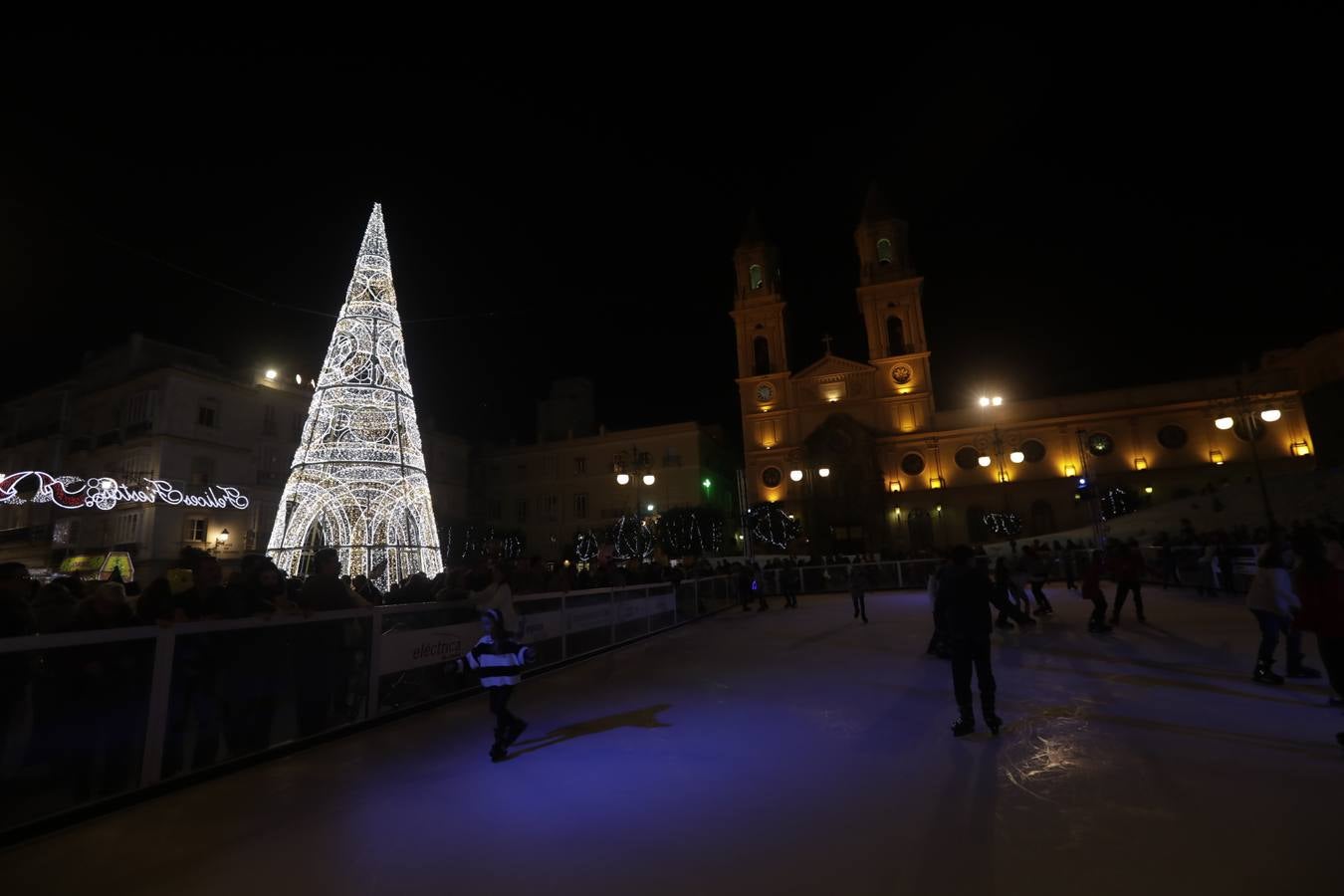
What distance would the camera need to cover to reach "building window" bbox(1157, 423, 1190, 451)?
40078 mm

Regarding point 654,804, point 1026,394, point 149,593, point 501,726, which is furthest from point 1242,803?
point 1026,394

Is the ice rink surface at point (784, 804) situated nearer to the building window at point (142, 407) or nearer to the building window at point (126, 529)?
the building window at point (126, 529)

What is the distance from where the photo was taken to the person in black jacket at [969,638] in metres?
5.43

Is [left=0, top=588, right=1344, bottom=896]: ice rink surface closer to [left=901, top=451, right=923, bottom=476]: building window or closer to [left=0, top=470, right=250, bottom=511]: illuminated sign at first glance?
[left=0, top=470, right=250, bottom=511]: illuminated sign

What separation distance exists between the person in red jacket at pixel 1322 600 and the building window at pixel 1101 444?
4167cm

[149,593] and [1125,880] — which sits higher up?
[149,593]

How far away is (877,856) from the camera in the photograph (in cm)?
321

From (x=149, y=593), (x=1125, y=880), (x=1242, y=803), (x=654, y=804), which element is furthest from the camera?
(x=149, y=593)

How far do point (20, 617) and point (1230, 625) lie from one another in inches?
611

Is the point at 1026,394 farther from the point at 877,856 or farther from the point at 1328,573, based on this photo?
the point at 877,856

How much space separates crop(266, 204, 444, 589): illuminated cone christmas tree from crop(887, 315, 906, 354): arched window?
4015cm

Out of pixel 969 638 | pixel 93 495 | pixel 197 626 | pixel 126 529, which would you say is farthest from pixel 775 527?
pixel 197 626

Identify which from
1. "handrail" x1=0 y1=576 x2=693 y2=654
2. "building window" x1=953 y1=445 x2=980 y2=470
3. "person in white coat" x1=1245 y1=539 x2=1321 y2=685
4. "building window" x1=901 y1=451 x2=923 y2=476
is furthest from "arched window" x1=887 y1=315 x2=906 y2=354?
"handrail" x1=0 y1=576 x2=693 y2=654

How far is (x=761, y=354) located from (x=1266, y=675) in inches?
1723
